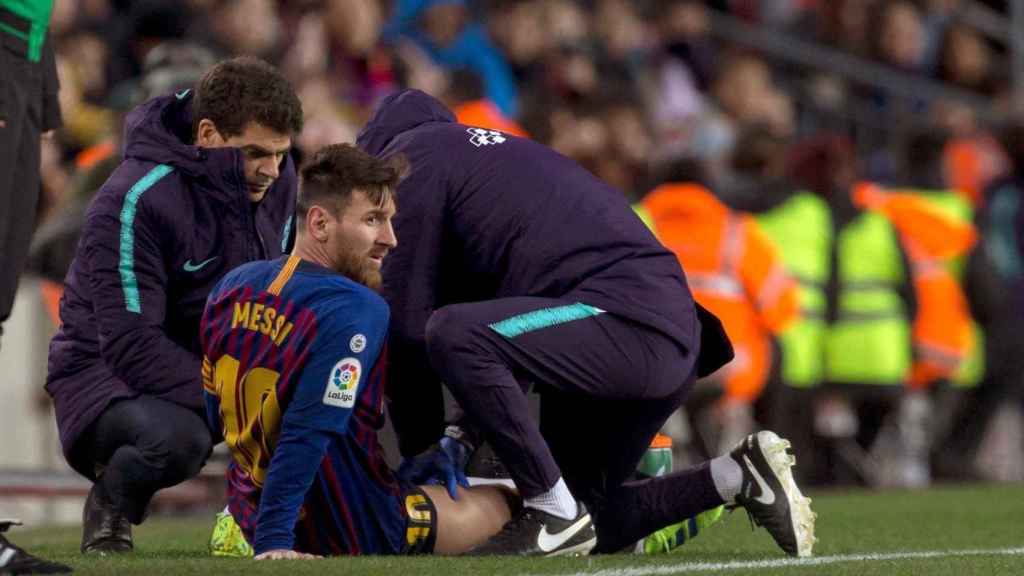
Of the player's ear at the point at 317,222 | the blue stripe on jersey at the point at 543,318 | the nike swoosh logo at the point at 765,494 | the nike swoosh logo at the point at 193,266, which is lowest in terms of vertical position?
the nike swoosh logo at the point at 765,494

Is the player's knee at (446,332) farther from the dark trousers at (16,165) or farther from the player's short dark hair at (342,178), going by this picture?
the dark trousers at (16,165)

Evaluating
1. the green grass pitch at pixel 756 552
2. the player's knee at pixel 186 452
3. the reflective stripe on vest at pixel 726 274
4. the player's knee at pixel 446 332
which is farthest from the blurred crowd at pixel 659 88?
the player's knee at pixel 446 332

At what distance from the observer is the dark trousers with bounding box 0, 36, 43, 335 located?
5.97 meters

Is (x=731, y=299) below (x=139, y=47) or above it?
below

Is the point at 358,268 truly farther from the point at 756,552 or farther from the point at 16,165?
the point at 756,552

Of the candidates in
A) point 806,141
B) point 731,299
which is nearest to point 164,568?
point 731,299

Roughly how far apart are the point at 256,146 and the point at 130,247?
47 centimetres

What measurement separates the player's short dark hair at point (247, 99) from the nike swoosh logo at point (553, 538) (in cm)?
142

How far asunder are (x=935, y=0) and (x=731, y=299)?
7.09 meters

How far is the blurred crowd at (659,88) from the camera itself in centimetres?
1176

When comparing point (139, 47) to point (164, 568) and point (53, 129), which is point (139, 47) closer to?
point (53, 129)

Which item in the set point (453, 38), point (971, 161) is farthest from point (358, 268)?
point (971, 161)

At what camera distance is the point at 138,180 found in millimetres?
6680

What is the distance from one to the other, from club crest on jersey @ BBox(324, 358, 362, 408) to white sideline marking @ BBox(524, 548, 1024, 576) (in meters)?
0.76
